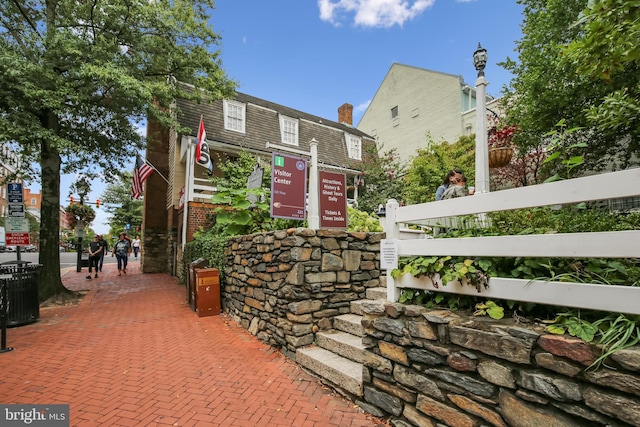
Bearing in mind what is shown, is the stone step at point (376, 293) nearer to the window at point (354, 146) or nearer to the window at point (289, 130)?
the window at point (289, 130)

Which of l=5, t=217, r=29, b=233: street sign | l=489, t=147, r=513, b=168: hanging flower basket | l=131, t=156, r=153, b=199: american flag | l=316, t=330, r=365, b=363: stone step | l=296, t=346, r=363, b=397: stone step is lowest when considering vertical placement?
l=296, t=346, r=363, b=397: stone step

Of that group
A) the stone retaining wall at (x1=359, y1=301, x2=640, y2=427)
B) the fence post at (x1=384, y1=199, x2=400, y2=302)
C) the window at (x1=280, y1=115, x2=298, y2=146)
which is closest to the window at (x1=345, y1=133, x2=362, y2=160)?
the window at (x1=280, y1=115, x2=298, y2=146)

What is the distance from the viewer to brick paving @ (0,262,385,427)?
287 centimetres

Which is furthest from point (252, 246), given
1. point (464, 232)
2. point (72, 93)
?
point (72, 93)

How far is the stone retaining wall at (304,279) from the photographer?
422 cm

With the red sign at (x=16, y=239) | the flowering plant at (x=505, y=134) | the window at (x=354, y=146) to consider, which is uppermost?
the window at (x=354, y=146)

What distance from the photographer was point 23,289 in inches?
231

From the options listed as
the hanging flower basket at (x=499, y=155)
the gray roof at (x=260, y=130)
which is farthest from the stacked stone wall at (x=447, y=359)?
the gray roof at (x=260, y=130)

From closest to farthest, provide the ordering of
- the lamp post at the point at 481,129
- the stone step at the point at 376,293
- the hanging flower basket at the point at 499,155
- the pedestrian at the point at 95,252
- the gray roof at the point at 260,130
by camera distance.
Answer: the lamp post at the point at 481,129 → the stone step at the point at 376,293 → the hanging flower basket at the point at 499,155 → the gray roof at the point at 260,130 → the pedestrian at the point at 95,252

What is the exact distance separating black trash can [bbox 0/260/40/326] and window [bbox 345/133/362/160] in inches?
522

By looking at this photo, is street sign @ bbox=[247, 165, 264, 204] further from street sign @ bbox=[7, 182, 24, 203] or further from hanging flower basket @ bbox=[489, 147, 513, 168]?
street sign @ bbox=[7, 182, 24, 203]

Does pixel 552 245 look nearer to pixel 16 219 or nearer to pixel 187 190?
pixel 16 219

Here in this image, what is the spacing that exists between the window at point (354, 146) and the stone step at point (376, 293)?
40.3 ft

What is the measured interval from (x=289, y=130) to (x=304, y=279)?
11.7m
